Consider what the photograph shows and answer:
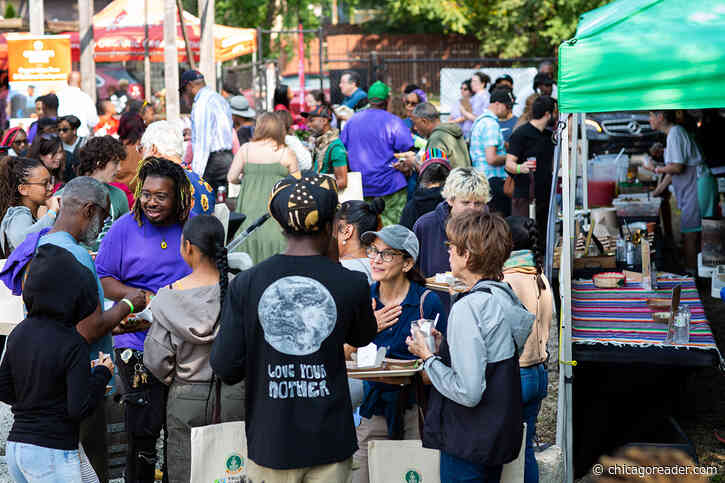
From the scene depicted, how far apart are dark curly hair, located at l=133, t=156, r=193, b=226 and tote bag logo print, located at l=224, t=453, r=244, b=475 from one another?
150 centimetres

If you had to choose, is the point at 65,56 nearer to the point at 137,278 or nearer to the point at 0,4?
the point at 137,278

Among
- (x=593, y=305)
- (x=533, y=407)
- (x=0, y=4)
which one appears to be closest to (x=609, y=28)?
(x=533, y=407)

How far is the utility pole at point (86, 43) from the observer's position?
1255 cm

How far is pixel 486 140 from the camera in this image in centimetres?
995

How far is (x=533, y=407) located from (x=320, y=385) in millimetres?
1644

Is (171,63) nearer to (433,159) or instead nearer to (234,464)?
(433,159)

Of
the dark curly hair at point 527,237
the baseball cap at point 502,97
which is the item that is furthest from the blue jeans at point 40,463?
the baseball cap at point 502,97

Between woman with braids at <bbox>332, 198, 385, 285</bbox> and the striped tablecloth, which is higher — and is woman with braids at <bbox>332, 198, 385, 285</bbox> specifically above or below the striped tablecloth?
above

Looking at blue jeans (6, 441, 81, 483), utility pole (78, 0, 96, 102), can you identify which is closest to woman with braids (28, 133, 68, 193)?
blue jeans (6, 441, 81, 483)

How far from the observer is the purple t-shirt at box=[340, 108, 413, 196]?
370 inches

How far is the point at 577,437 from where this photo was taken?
583cm

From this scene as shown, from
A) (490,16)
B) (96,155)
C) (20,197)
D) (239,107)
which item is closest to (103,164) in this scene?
(96,155)

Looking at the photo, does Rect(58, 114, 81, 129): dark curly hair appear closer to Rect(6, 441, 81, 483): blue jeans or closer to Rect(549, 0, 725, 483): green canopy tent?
Rect(549, 0, 725, 483): green canopy tent

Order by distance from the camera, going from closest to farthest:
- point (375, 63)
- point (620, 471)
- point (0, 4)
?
point (620, 471), point (375, 63), point (0, 4)
